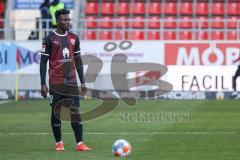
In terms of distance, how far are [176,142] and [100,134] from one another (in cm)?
235

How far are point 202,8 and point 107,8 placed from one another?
13.2 feet

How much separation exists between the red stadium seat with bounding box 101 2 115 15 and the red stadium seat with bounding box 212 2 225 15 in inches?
168

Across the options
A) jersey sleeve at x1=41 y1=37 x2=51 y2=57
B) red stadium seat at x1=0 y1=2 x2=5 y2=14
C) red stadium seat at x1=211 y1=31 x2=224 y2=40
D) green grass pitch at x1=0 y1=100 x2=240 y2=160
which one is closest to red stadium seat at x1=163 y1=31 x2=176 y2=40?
red stadium seat at x1=211 y1=31 x2=224 y2=40

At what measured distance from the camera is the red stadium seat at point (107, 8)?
34.7 meters

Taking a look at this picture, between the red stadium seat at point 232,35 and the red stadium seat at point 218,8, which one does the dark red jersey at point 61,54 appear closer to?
the red stadium seat at point 232,35

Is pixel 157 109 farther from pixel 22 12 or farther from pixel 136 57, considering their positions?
pixel 22 12

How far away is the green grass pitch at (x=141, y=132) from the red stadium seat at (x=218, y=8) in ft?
26.6

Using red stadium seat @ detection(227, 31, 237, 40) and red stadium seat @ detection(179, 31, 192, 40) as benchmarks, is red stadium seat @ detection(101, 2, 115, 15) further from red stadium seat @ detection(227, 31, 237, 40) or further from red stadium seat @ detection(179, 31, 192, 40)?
red stadium seat @ detection(227, 31, 237, 40)

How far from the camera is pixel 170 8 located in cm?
3438

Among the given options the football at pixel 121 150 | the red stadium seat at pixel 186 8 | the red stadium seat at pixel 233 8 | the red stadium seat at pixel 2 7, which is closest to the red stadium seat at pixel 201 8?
the red stadium seat at pixel 186 8

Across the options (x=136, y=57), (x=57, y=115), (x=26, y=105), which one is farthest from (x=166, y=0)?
(x=57, y=115)

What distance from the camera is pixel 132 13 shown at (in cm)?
3447

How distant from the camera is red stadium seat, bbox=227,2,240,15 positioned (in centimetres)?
3403

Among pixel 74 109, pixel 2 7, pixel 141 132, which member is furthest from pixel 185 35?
pixel 74 109
